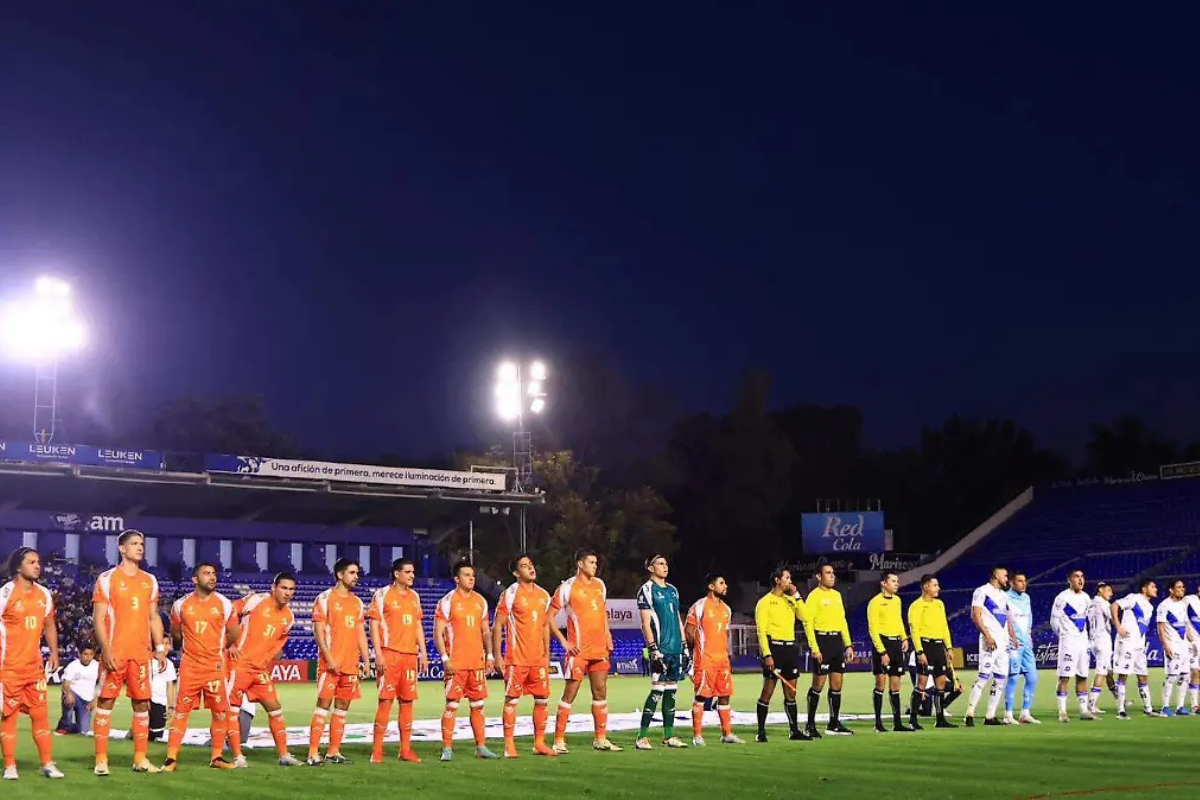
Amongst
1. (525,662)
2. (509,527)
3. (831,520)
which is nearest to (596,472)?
(509,527)

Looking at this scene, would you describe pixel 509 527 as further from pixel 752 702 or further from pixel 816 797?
pixel 816 797

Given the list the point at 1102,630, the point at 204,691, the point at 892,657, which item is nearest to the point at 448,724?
the point at 204,691

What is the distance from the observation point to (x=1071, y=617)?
75.8ft

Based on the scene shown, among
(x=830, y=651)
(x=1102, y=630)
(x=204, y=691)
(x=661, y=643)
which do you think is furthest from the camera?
(x=1102, y=630)

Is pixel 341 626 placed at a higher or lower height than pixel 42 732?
higher

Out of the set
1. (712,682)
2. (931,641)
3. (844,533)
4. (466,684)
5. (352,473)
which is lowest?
(712,682)

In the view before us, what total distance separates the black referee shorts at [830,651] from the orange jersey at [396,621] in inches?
221

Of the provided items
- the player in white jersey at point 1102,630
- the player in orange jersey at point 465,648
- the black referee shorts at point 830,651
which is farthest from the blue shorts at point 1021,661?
the player in orange jersey at point 465,648

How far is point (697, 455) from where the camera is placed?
75812mm

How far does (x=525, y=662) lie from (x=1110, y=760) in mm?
6377

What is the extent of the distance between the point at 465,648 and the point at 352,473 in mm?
40740

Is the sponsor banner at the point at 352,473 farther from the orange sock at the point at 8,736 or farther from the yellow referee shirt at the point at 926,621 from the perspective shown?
the orange sock at the point at 8,736

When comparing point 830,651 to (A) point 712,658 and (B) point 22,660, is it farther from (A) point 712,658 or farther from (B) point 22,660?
(B) point 22,660

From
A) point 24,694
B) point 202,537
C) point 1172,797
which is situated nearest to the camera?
point 1172,797
